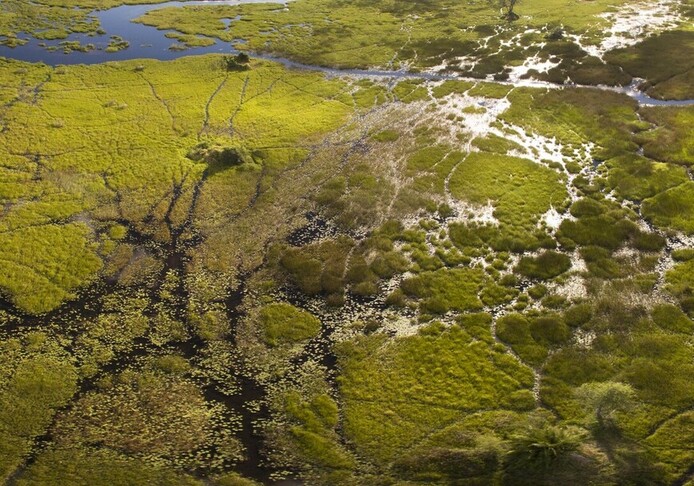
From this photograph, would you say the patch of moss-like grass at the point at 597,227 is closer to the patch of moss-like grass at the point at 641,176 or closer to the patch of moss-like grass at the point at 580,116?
the patch of moss-like grass at the point at 641,176

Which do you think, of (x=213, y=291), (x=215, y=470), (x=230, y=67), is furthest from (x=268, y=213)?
(x=230, y=67)

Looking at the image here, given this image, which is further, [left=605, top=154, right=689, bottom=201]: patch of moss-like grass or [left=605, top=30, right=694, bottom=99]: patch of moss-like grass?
[left=605, top=30, right=694, bottom=99]: patch of moss-like grass

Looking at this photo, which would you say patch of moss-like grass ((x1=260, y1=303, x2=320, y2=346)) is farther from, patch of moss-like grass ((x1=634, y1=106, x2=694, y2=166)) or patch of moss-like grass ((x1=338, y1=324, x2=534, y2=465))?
patch of moss-like grass ((x1=634, y1=106, x2=694, y2=166))

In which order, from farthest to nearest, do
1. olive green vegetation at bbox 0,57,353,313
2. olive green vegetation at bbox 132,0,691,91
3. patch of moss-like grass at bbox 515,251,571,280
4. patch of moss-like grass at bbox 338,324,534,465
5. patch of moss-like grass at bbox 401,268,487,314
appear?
olive green vegetation at bbox 132,0,691,91 → olive green vegetation at bbox 0,57,353,313 → patch of moss-like grass at bbox 515,251,571,280 → patch of moss-like grass at bbox 401,268,487,314 → patch of moss-like grass at bbox 338,324,534,465

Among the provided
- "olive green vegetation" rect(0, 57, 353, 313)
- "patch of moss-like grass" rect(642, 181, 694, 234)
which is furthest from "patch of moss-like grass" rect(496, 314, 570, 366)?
"olive green vegetation" rect(0, 57, 353, 313)

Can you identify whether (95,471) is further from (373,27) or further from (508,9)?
(508,9)

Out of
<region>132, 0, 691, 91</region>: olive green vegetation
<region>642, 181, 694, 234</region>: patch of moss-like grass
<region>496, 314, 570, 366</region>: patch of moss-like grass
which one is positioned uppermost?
<region>132, 0, 691, 91</region>: olive green vegetation

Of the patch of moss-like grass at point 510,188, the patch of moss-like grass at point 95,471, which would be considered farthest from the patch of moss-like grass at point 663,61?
the patch of moss-like grass at point 95,471
